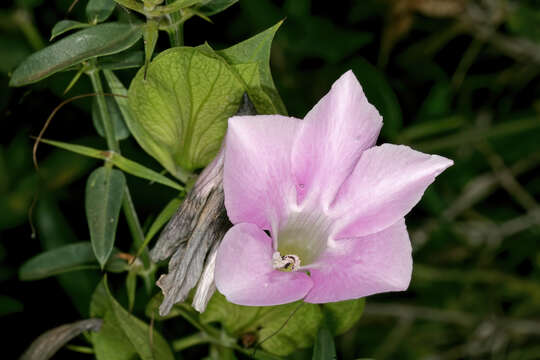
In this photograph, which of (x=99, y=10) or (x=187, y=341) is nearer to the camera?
(x=99, y=10)

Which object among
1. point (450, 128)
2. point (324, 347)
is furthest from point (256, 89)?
point (450, 128)

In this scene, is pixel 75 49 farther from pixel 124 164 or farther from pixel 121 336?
pixel 121 336

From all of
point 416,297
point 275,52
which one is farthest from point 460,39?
point 416,297

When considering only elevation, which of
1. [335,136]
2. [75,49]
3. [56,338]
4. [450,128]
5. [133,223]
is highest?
[75,49]

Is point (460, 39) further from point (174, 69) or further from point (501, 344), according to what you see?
point (174, 69)

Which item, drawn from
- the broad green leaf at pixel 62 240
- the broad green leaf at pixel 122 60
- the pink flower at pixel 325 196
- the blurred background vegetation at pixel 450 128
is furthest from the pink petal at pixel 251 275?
the blurred background vegetation at pixel 450 128

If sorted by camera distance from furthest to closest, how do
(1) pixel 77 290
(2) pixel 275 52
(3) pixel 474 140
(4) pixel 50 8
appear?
1. (3) pixel 474 140
2. (2) pixel 275 52
3. (4) pixel 50 8
4. (1) pixel 77 290
